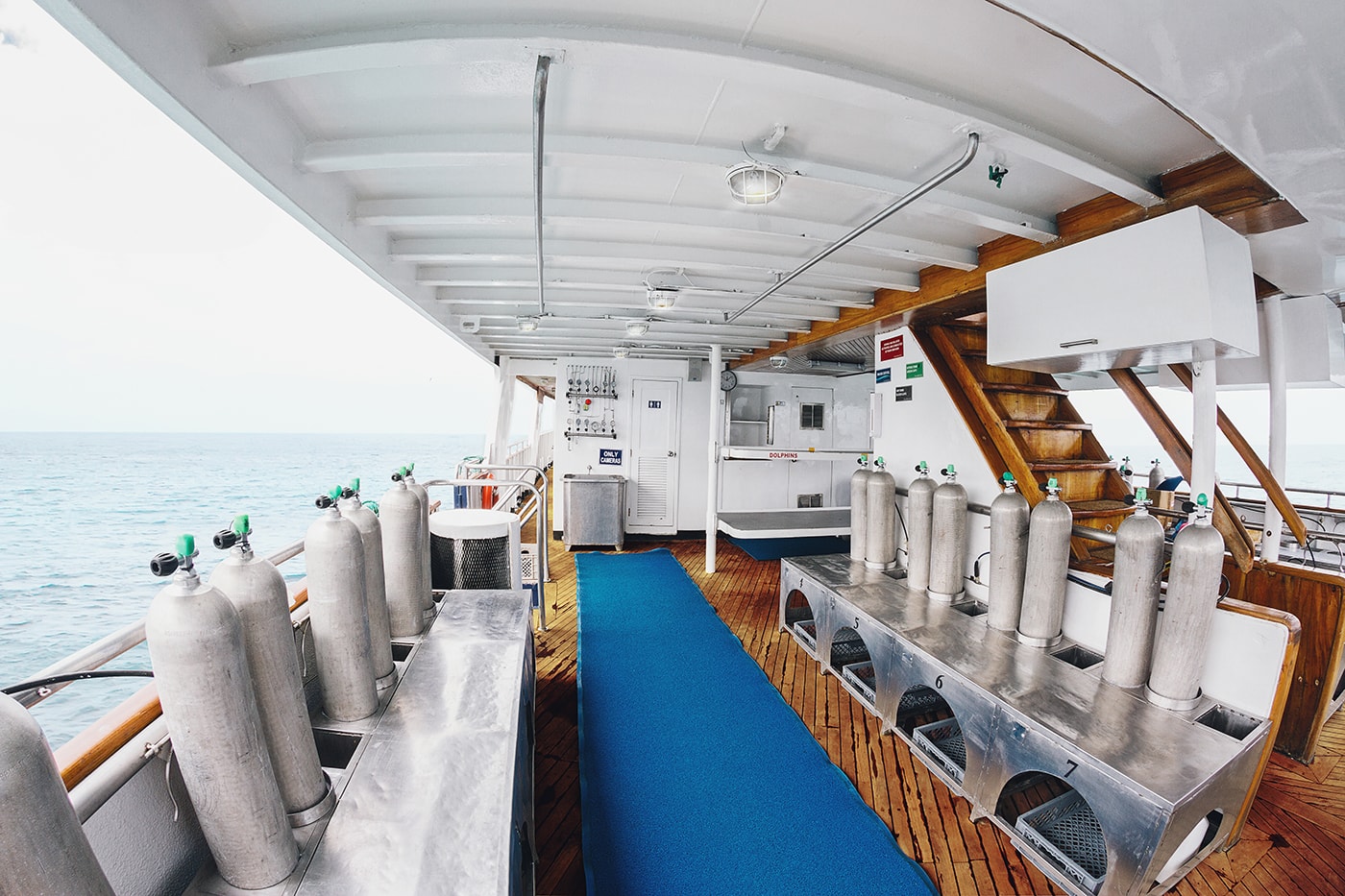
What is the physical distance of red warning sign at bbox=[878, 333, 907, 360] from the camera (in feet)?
13.1

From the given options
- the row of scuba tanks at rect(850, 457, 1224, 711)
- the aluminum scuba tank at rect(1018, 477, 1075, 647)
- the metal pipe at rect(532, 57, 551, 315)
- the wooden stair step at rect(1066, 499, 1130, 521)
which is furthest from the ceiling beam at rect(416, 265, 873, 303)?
the aluminum scuba tank at rect(1018, 477, 1075, 647)

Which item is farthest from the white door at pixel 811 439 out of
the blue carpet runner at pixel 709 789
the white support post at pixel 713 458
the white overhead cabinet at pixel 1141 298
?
the white overhead cabinet at pixel 1141 298

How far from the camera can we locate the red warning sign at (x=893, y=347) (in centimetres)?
400

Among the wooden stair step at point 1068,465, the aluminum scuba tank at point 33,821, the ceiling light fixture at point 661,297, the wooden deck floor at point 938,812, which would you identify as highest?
the ceiling light fixture at point 661,297

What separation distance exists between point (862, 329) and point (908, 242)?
1.45m

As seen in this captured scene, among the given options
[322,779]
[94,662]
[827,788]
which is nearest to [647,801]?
[827,788]

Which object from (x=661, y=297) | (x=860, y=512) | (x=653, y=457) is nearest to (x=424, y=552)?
(x=661, y=297)

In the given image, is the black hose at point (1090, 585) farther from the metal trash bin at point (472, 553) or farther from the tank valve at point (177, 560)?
the tank valve at point (177, 560)

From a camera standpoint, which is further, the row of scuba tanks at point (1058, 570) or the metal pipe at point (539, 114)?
the row of scuba tanks at point (1058, 570)

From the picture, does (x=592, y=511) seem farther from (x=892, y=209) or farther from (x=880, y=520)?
(x=892, y=209)

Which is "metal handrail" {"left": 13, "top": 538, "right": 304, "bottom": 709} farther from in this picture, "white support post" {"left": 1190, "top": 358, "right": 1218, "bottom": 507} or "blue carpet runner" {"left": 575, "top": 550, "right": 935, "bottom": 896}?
"white support post" {"left": 1190, "top": 358, "right": 1218, "bottom": 507}

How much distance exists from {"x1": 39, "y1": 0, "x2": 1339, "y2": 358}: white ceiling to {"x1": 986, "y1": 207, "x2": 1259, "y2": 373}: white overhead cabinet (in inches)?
9.2

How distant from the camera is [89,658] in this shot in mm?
1027

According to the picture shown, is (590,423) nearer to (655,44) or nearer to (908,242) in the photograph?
(908,242)
